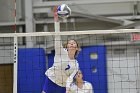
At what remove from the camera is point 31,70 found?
6.16m

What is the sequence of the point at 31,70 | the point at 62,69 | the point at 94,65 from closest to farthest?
the point at 62,69
the point at 31,70
the point at 94,65

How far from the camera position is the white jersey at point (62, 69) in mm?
4246

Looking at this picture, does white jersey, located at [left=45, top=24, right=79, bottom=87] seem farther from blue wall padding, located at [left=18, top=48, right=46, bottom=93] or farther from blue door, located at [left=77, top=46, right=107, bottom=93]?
blue door, located at [left=77, top=46, right=107, bottom=93]

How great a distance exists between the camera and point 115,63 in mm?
6547

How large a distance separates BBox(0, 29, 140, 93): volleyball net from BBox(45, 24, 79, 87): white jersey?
71.6 inches

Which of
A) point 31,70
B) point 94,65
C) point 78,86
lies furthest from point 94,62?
point 78,86

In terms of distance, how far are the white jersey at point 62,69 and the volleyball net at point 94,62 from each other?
182cm

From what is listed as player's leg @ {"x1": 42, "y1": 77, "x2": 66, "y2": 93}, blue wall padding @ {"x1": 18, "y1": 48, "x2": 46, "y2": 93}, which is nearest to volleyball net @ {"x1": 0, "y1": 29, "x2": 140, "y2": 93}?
blue wall padding @ {"x1": 18, "y1": 48, "x2": 46, "y2": 93}

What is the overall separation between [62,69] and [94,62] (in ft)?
6.68

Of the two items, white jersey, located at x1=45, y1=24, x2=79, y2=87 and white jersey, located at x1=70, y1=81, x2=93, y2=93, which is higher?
white jersey, located at x1=45, y1=24, x2=79, y2=87

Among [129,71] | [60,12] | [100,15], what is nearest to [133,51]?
[129,71]

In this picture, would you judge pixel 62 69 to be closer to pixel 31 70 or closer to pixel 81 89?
pixel 81 89

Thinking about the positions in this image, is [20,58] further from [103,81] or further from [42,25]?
[103,81]

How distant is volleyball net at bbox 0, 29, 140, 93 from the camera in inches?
241
